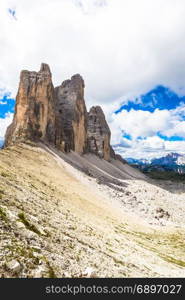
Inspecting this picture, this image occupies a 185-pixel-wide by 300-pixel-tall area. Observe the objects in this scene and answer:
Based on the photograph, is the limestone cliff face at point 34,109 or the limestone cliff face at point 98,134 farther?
the limestone cliff face at point 98,134

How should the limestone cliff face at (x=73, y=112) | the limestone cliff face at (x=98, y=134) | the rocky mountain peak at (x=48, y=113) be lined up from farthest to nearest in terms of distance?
the limestone cliff face at (x=98, y=134), the limestone cliff face at (x=73, y=112), the rocky mountain peak at (x=48, y=113)

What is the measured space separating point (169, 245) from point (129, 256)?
14.0 metres

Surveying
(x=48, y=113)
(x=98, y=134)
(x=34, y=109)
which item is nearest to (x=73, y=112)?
(x=48, y=113)

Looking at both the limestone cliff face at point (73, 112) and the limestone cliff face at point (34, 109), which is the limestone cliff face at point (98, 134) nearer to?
the limestone cliff face at point (73, 112)

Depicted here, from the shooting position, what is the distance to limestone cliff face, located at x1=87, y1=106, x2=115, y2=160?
142 m

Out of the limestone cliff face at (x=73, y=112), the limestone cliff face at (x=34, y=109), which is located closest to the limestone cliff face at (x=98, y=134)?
the limestone cliff face at (x=73, y=112)

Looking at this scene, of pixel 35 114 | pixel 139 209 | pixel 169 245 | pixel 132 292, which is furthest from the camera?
pixel 35 114

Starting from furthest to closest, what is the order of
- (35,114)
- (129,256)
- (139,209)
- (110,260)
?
(35,114)
(139,209)
(129,256)
(110,260)

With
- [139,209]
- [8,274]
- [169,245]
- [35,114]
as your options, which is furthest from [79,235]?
[35,114]

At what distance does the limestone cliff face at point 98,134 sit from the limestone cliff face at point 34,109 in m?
54.5

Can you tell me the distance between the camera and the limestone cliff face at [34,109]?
77125 mm

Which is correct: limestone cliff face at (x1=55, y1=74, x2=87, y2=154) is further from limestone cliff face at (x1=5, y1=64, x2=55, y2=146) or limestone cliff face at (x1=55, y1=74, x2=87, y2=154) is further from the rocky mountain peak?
limestone cliff face at (x1=5, y1=64, x2=55, y2=146)

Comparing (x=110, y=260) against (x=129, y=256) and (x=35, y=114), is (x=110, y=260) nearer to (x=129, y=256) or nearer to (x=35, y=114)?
(x=129, y=256)

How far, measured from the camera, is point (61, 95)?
117m
